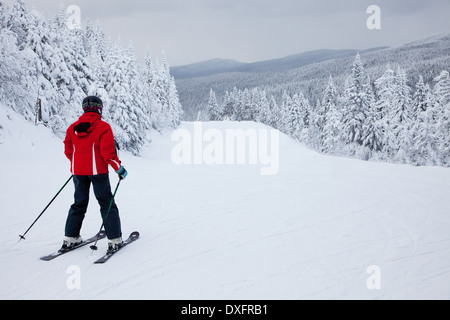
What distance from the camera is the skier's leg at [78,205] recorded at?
14.4 feet

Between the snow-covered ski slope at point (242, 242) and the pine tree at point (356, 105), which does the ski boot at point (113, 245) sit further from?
the pine tree at point (356, 105)

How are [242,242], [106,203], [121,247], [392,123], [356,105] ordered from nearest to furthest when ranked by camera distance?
[106,203]
[121,247]
[242,242]
[356,105]
[392,123]

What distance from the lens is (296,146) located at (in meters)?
30.0

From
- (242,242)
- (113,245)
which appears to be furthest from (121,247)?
(242,242)

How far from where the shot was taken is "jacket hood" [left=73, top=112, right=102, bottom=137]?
164 inches

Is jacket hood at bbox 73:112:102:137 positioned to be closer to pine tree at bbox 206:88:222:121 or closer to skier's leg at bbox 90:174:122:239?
skier's leg at bbox 90:174:122:239

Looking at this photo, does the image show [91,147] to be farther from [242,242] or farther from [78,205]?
[242,242]

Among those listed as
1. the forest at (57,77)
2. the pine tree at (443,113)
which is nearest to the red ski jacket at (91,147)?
the forest at (57,77)


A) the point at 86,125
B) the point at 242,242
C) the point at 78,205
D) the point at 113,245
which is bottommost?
the point at 242,242

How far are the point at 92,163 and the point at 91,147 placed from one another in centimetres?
23

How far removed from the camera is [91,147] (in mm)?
4242

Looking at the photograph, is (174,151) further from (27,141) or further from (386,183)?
(386,183)

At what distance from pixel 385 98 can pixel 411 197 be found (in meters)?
35.7

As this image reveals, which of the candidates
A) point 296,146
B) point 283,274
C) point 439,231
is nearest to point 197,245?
point 283,274
